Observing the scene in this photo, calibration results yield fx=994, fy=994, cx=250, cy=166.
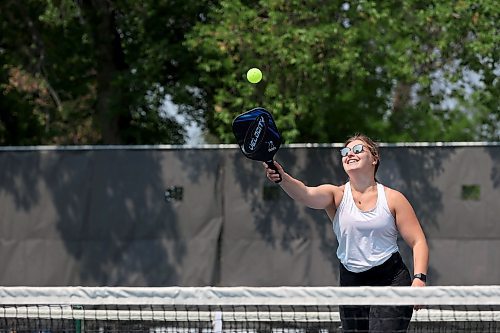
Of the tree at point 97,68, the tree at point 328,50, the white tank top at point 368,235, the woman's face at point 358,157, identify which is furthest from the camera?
the tree at point 97,68

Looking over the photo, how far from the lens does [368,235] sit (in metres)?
5.36

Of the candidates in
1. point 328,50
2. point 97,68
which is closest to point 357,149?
point 328,50

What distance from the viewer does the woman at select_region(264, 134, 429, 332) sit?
5363mm

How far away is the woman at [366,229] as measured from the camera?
536 centimetres

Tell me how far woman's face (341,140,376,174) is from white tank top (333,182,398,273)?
0.18m

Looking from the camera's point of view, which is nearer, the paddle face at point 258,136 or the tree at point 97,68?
the paddle face at point 258,136

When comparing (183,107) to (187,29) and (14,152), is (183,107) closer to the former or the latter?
(187,29)

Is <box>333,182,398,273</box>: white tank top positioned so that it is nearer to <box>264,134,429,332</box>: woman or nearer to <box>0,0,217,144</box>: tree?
<box>264,134,429,332</box>: woman

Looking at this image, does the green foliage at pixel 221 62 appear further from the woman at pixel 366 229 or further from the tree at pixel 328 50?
the woman at pixel 366 229

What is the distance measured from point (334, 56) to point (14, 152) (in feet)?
11.6

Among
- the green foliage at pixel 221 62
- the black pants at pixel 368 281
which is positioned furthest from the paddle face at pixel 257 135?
the green foliage at pixel 221 62

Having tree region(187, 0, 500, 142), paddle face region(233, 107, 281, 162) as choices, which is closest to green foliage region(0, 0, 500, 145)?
tree region(187, 0, 500, 142)

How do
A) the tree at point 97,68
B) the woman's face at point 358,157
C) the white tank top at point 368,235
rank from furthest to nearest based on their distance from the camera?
the tree at point 97,68 < the woman's face at point 358,157 < the white tank top at point 368,235

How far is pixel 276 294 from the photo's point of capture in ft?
16.2
